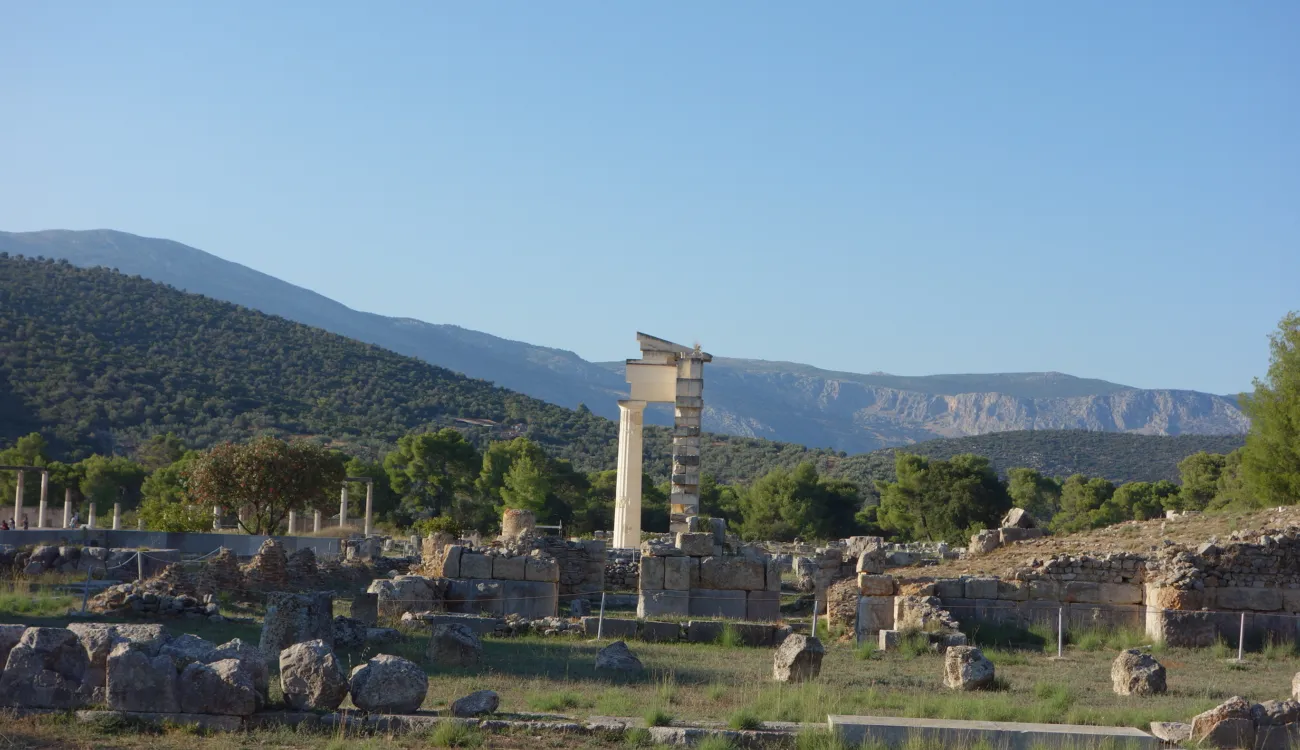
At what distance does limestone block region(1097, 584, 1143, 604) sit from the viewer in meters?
19.1

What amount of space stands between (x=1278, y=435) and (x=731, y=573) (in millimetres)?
18363

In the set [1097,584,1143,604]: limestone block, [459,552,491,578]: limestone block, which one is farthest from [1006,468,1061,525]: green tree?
[459,552,491,578]: limestone block

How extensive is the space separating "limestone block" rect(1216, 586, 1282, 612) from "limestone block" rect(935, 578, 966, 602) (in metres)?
3.47

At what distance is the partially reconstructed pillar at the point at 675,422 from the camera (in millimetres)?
32375

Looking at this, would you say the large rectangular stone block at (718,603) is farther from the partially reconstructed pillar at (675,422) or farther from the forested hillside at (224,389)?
the forested hillside at (224,389)

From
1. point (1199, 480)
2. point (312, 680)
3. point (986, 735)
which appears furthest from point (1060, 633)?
point (1199, 480)

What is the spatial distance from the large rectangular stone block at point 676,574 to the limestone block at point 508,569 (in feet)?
7.69

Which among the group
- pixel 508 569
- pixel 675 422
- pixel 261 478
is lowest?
pixel 508 569

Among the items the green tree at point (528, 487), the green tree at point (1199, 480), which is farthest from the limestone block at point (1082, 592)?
the green tree at point (1199, 480)

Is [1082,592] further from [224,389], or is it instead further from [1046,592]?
[224,389]

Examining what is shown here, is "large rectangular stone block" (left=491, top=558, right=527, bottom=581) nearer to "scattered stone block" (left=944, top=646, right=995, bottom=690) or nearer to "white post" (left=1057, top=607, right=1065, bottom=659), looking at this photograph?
"white post" (left=1057, top=607, right=1065, bottom=659)

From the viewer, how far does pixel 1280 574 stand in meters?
18.7

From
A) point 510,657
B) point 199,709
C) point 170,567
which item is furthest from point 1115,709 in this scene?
point 170,567

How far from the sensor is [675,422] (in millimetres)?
31312
